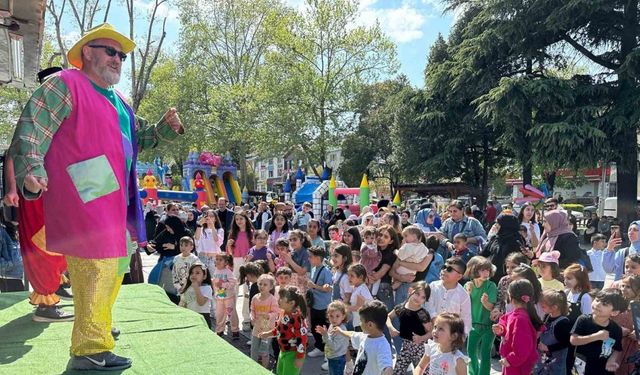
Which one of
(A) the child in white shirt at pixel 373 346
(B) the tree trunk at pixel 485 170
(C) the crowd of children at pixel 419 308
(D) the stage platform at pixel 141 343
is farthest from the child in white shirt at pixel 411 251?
(B) the tree trunk at pixel 485 170

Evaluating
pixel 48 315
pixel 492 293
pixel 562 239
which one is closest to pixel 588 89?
pixel 562 239

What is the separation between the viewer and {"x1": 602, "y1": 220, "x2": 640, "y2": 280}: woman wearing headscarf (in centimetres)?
621

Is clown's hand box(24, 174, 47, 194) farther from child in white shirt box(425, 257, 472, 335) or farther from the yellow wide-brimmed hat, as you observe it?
child in white shirt box(425, 257, 472, 335)

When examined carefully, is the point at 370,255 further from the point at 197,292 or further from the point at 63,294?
the point at 63,294

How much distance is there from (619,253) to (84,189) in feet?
21.0

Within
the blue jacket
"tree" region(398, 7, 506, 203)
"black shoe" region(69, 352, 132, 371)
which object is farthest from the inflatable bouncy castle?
"black shoe" region(69, 352, 132, 371)

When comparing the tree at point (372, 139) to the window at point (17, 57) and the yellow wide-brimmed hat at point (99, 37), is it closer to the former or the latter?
the window at point (17, 57)

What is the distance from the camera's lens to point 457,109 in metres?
22.3

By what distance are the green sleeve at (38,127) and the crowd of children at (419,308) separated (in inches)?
94.6

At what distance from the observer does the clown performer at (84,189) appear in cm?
223

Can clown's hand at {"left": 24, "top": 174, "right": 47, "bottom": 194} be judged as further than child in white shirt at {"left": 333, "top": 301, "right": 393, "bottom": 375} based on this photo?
No

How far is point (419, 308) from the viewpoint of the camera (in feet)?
14.2

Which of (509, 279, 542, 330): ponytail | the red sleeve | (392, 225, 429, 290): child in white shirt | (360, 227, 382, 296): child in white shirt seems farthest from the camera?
(360, 227, 382, 296): child in white shirt

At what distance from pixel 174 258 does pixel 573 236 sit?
472 cm
